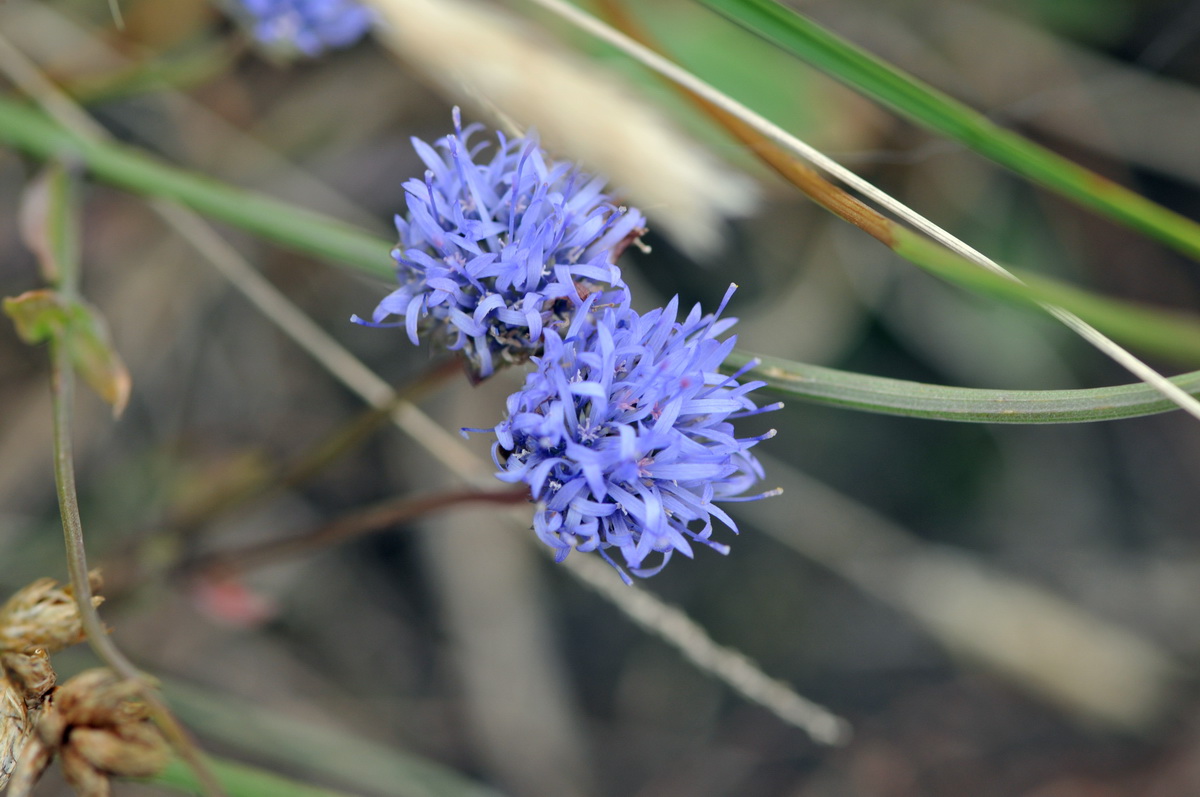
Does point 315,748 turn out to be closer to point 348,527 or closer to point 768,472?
point 348,527

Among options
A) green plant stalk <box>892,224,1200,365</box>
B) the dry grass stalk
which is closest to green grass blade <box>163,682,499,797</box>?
the dry grass stalk

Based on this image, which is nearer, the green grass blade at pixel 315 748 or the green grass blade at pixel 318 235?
the green grass blade at pixel 318 235

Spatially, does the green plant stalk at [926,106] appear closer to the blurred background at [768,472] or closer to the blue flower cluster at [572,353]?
the blue flower cluster at [572,353]

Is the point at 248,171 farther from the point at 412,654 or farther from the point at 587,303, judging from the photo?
the point at 587,303

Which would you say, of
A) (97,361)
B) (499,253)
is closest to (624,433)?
(499,253)

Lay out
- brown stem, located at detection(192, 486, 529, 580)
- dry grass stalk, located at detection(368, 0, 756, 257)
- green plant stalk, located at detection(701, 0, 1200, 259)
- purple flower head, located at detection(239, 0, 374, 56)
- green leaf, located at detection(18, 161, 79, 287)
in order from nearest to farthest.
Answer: green plant stalk, located at detection(701, 0, 1200, 259), brown stem, located at detection(192, 486, 529, 580), green leaf, located at detection(18, 161, 79, 287), dry grass stalk, located at detection(368, 0, 756, 257), purple flower head, located at detection(239, 0, 374, 56)

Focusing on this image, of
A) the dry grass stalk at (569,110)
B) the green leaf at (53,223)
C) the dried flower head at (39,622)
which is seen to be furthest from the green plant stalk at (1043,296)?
the green leaf at (53,223)

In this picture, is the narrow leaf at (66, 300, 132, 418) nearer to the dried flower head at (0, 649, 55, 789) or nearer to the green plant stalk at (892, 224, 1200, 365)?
the dried flower head at (0, 649, 55, 789)

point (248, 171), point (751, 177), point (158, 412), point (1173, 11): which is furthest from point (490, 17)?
point (1173, 11)
